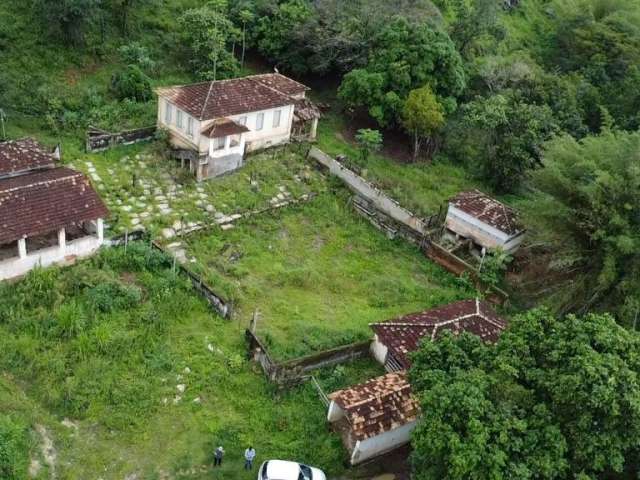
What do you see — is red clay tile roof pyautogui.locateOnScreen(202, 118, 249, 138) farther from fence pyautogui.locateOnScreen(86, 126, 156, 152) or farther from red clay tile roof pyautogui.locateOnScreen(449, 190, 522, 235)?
red clay tile roof pyautogui.locateOnScreen(449, 190, 522, 235)

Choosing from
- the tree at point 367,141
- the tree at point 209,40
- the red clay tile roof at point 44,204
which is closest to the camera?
the red clay tile roof at point 44,204

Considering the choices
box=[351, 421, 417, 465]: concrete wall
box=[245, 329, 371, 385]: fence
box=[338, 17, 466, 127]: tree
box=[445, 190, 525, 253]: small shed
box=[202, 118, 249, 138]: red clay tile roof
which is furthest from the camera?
box=[338, 17, 466, 127]: tree

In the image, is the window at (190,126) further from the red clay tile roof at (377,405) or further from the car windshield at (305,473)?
the car windshield at (305,473)

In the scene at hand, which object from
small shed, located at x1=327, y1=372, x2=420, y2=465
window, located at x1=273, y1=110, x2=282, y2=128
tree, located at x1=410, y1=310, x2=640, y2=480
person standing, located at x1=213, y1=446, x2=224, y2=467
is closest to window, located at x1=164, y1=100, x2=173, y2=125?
window, located at x1=273, y1=110, x2=282, y2=128

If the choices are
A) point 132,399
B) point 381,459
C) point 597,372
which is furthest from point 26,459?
point 597,372

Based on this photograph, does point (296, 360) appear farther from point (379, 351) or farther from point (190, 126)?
point (190, 126)

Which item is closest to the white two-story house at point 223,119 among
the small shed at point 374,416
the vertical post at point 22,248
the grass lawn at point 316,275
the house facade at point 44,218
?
the grass lawn at point 316,275
